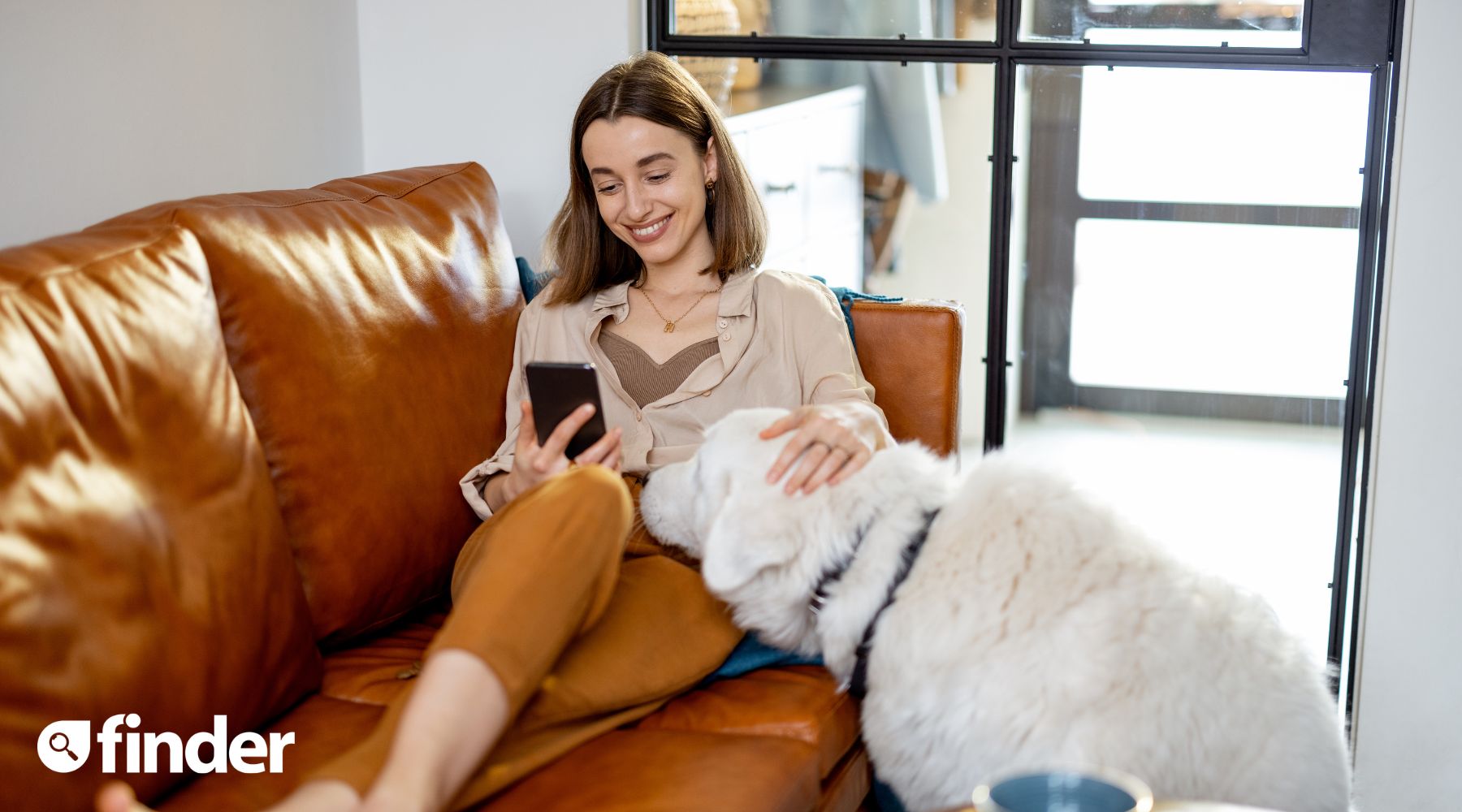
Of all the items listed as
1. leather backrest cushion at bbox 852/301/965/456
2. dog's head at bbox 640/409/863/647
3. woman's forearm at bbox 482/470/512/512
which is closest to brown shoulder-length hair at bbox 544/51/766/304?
leather backrest cushion at bbox 852/301/965/456

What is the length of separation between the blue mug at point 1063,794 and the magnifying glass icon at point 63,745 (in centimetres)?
93

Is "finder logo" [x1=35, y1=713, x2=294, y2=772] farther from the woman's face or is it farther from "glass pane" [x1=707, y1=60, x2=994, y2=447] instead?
"glass pane" [x1=707, y1=60, x2=994, y2=447]

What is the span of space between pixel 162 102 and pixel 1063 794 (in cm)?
197

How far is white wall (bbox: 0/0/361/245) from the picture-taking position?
196 centimetres

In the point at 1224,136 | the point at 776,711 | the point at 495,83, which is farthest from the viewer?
the point at 495,83

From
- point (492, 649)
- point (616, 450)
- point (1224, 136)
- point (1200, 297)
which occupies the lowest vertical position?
point (492, 649)

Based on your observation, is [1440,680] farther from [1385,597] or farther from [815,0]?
[815,0]

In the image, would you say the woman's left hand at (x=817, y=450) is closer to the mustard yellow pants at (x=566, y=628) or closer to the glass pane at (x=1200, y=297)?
the mustard yellow pants at (x=566, y=628)

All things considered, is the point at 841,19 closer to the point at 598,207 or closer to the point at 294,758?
the point at 598,207

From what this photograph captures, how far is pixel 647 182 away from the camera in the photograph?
2127 mm

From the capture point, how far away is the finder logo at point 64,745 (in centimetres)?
128

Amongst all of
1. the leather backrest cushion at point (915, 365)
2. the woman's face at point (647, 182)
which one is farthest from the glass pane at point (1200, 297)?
the woman's face at point (647, 182)

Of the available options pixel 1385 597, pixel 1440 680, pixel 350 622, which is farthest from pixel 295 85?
pixel 1440 680

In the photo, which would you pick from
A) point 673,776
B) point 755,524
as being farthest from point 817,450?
point 673,776
